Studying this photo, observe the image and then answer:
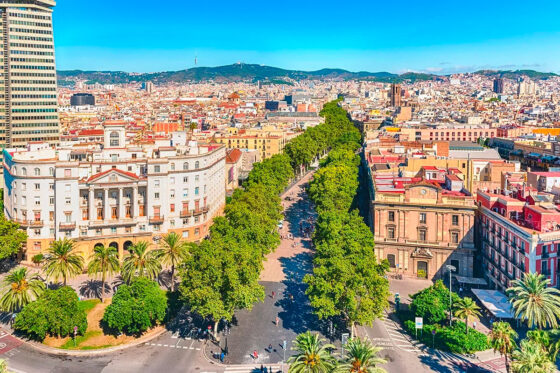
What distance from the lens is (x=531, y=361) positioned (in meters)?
35.0

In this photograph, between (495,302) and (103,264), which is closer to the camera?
(495,302)

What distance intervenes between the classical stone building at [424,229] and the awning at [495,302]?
26.6ft

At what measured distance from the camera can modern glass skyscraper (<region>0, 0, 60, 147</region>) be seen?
130875mm

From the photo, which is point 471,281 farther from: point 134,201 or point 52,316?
point 52,316

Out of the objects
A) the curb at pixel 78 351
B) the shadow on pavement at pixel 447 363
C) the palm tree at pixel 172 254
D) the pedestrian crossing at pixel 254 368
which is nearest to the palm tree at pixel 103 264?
the palm tree at pixel 172 254

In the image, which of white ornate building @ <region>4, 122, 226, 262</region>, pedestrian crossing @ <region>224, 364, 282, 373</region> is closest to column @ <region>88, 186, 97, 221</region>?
white ornate building @ <region>4, 122, 226, 262</region>

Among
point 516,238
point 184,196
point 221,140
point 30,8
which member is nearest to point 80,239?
point 184,196

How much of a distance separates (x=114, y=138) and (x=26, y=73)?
237 ft

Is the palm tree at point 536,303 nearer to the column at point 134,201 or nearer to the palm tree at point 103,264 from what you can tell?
the palm tree at point 103,264

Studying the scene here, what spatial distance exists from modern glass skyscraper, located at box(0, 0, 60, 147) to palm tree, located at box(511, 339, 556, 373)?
133 metres

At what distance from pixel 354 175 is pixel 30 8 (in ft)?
320

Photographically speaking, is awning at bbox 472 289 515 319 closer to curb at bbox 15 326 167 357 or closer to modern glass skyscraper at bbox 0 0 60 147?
curb at bbox 15 326 167 357

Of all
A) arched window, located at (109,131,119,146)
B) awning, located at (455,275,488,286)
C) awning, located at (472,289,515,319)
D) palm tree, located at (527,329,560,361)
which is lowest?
awning, located at (472,289,515,319)

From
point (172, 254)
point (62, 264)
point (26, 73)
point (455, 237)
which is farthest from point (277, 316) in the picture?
point (26, 73)
